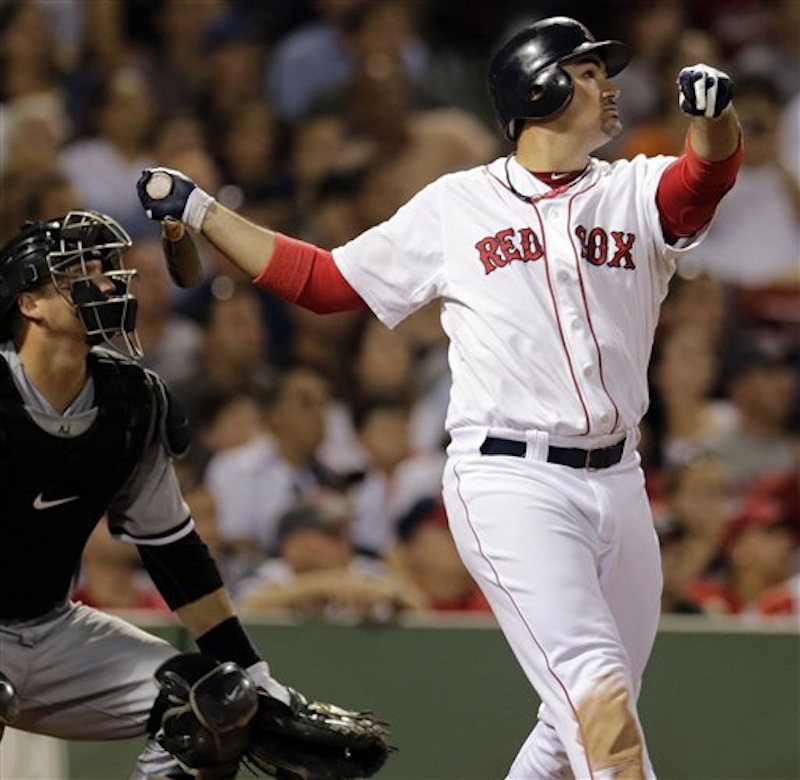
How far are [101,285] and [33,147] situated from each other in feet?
14.2

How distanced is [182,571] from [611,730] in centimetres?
122

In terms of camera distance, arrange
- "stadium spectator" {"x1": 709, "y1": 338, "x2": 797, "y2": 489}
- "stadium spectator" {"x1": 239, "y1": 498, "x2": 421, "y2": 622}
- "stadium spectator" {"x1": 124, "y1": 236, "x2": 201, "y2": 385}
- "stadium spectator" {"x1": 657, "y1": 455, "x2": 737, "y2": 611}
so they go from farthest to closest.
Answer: "stadium spectator" {"x1": 124, "y1": 236, "x2": 201, "y2": 385}, "stadium spectator" {"x1": 709, "y1": 338, "x2": 797, "y2": 489}, "stadium spectator" {"x1": 657, "y1": 455, "x2": 737, "y2": 611}, "stadium spectator" {"x1": 239, "y1": 498, "x2": 421, "y2": 622}

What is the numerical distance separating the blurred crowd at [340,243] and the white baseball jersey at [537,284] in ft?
7.01

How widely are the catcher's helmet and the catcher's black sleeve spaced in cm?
127

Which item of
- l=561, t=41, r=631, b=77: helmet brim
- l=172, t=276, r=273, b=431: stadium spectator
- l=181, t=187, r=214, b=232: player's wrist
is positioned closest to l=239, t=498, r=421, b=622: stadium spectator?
l=172, t=276, r=273, b=431: stadium spectator

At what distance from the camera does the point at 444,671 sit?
6531 mm

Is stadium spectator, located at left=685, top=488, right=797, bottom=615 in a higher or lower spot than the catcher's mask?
lower

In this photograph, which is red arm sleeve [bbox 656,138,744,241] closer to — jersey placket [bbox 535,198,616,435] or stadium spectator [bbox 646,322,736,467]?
jersey placket [bbox 535,198,616,435]

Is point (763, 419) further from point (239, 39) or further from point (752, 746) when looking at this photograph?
point (239, 39)

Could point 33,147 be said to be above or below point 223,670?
above

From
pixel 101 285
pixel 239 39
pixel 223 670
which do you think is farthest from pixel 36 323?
pixel 239 39

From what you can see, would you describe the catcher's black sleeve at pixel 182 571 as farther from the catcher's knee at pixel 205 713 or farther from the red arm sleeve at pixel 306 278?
the red arm sleeve at pixel 306 278

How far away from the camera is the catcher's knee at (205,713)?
4.55 metres

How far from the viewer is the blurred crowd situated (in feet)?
23.7
